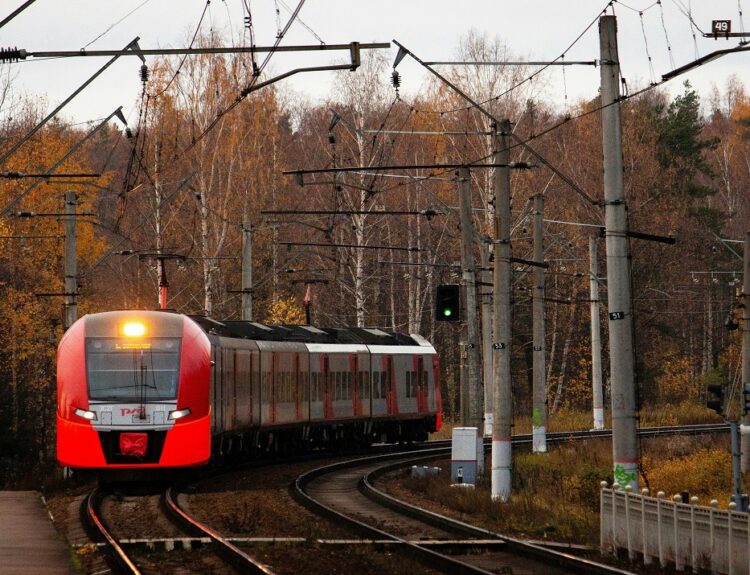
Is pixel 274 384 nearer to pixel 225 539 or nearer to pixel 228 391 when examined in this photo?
pixel 228 391

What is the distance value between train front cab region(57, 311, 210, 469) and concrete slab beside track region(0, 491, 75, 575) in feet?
4.44

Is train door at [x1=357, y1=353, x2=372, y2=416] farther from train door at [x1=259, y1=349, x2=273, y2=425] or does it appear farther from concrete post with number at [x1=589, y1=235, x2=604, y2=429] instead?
concrete post with number at [x1=589, y1=235, x2=604, y2=429]

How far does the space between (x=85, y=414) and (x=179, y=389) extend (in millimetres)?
1514

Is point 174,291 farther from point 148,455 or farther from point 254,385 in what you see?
point 148,455

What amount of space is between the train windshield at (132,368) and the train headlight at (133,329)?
0.40 feet

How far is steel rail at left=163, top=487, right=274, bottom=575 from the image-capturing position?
15.3 m

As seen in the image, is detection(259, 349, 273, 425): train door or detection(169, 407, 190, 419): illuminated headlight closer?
detection(169, 407, 190, 419): illuminated headlight

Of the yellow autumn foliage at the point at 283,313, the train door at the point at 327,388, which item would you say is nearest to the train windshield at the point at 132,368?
the train door at the point at 327,388

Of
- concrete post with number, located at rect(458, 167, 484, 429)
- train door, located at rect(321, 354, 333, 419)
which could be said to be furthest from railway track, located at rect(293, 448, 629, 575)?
train door, located at rect(321, 354, 333, 419)

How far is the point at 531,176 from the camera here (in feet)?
207

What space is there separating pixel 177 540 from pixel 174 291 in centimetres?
4418

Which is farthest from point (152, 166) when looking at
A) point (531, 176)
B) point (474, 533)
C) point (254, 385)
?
point (474, 533)

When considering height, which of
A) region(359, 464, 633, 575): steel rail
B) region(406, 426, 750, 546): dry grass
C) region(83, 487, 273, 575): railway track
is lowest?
region(406, 426, 750, 546): dry grass

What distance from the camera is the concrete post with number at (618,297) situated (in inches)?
830
